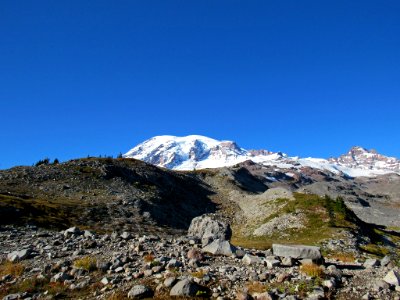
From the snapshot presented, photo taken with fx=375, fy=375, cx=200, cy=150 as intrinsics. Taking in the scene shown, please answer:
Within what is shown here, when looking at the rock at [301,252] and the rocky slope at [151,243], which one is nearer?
the rocky slope at [151,243]

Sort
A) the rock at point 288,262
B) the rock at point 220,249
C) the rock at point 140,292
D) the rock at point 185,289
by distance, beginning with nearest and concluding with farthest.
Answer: the rock at point 185,289 → the rock at point 140,292 → the rock at point 288,262 → the rock at point 220,249

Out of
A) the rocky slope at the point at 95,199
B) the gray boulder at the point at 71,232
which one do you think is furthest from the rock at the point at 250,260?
the rocky slope at the point at 95,199

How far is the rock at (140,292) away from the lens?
1758 cm

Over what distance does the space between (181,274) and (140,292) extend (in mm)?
2862

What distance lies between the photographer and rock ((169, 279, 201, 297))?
17328 millimetres

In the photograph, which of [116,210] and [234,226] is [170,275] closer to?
[116,210]

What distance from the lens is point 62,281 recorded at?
2050 cm

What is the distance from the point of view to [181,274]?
1986cm

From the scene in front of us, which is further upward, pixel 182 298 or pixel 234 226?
pixel 234 226

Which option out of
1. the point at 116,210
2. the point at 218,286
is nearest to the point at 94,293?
the point at 218,286

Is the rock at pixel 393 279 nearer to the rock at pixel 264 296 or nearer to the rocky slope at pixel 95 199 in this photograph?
the rock at pixel 264 296

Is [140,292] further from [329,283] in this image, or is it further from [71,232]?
[71,232]

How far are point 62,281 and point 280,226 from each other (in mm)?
46606

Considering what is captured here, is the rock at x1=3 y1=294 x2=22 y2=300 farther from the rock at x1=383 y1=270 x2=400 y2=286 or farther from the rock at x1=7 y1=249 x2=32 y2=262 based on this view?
the rock at x1=383 y1=270 x2=400 y2=286
